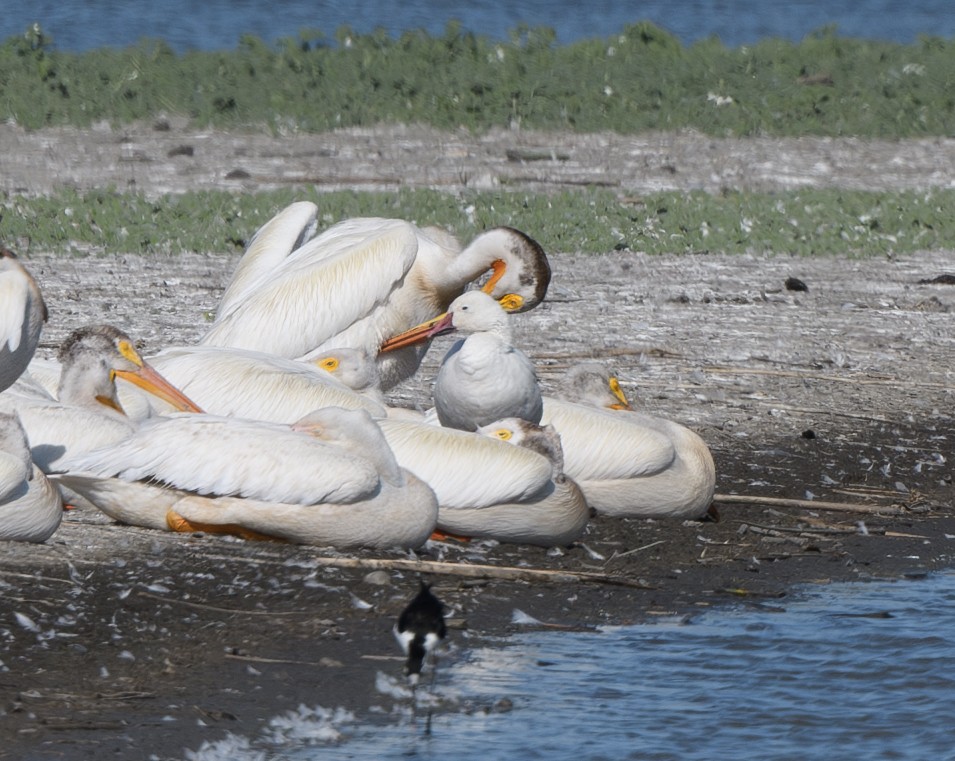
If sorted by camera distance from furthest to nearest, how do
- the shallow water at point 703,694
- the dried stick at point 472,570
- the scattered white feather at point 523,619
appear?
1. the dried stick at point 472,570
2. the scattered white feather at point 523,619
3. the shallow water at point 703,694

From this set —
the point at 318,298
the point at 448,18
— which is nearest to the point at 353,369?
the point at 318,298

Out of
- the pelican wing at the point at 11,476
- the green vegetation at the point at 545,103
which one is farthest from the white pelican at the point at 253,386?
the green vegetation at the point at 545,103

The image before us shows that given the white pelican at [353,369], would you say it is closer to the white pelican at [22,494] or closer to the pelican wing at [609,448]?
the pelican wing at [609,448]

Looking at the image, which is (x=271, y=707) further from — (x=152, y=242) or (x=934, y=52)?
(x=934, y=52)

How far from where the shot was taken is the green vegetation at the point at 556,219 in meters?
10.2

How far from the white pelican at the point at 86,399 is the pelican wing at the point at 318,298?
3.78 ft

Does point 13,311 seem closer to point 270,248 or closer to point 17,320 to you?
point 17,320

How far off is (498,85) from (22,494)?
10.2 m

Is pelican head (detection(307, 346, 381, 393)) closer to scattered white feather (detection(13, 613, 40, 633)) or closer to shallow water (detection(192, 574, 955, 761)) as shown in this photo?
shallow water (detection(192, 574, 955, 761))

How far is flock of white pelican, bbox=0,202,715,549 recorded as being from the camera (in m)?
5.01

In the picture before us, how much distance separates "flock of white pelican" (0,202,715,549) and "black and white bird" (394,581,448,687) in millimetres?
931

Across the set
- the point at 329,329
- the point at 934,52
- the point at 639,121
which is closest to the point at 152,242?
the point at 329,329

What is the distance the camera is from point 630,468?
5602 millimetres

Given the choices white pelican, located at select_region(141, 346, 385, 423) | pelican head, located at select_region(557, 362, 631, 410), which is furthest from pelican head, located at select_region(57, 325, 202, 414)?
pelican head, located at select_region(557, 362, 631, 410)
